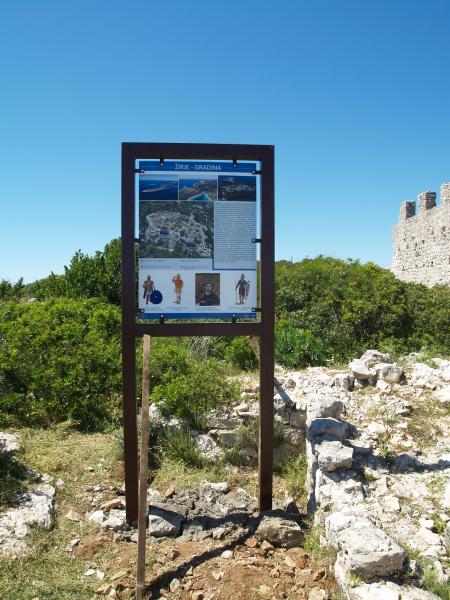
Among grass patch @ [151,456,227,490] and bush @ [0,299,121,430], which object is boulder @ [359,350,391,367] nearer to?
grass patch @ [151,456,227,490]

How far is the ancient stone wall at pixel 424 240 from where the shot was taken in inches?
631

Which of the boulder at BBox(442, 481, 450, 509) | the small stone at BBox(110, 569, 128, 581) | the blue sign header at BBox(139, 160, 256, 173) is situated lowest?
the small stone at BBox(110, 569, 128, 581)

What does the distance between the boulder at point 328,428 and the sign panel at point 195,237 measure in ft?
4.86

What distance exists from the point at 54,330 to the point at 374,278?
23.3ft

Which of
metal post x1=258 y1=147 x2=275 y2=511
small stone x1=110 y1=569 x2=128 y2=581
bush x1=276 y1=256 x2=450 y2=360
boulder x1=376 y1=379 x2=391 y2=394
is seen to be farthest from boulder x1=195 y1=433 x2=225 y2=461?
bush x1=276 y1=256 x2=450 y2=360

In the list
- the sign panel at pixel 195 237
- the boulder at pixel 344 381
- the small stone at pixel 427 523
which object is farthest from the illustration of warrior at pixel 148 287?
the boulder at pixel 344 381

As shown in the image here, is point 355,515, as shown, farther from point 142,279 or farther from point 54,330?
point 54,330

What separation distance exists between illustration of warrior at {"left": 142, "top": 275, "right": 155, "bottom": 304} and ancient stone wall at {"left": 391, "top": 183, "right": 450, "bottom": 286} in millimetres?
13598

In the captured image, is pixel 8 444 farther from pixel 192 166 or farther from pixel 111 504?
pixel 192 166

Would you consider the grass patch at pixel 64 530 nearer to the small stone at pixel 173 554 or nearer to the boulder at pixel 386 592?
the small stone at pixel 173 554

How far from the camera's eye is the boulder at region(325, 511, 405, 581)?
2721mm

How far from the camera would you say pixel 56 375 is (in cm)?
596

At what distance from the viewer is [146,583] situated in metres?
3.11

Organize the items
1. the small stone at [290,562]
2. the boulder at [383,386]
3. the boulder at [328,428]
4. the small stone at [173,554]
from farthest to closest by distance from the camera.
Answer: the boulder at [383,386]
the boulder at [328,428]
the small stone at [173,554]
the small stone at [290,562]
